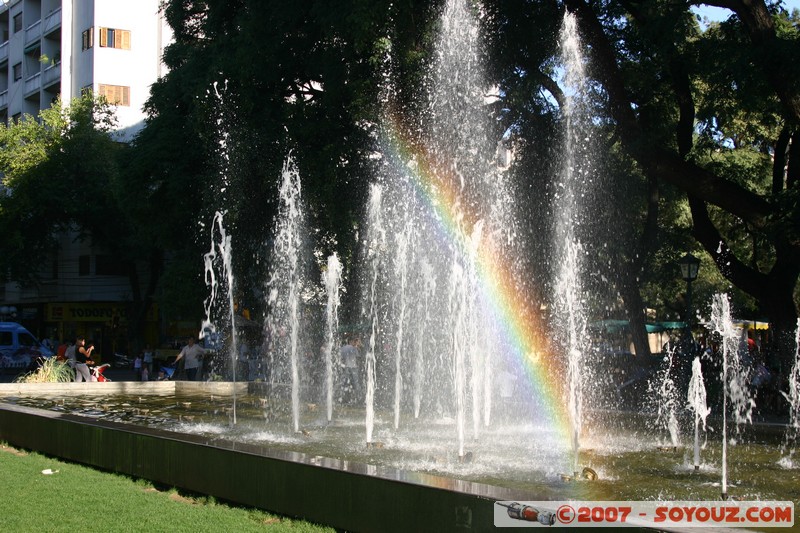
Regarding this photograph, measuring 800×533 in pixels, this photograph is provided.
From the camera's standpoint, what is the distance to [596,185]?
21.0 m

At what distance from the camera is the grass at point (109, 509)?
22.9 ft

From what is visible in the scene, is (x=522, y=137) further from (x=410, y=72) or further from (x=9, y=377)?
(x=9, y=377)

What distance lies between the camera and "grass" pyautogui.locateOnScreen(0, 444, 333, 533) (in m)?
6.99

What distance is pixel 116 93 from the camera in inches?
1769

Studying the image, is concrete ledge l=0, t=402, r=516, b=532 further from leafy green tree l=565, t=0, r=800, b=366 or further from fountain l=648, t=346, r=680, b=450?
leafy green tree l=565, t=0, r=800, b=366

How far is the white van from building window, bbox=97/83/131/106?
1284 centimetres

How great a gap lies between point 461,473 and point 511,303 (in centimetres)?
1154

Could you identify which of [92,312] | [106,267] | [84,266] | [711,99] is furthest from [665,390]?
[84,266]

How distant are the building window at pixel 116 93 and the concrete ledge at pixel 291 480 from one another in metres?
36.5

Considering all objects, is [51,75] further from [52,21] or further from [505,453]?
[505,453]

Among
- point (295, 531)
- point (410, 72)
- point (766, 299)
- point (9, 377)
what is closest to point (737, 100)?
point (766, 299)

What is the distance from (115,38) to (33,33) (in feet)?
23.7

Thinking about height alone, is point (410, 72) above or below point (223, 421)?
above

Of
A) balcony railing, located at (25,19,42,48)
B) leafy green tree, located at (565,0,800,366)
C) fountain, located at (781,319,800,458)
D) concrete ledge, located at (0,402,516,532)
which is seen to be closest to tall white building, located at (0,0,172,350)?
balcony railing, located at (25,19,42,48)
